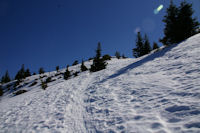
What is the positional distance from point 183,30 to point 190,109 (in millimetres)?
17332

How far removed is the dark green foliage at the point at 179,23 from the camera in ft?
46.4

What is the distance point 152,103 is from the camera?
11.8 ft

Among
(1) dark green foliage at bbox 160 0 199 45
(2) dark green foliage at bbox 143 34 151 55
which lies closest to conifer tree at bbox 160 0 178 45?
(1) dark green foliage at bbox 160 0 199 45

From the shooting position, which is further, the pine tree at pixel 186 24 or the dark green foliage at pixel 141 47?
the dark green foliage at pixel 141 47

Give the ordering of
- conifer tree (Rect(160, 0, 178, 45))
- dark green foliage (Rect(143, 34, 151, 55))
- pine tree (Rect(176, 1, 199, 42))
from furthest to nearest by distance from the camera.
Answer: dark green foliage (Rect(143, 34, 151, 55)) < conifer tree (Rect(160, 0, 178, 45)) < pine tree (Rect(176, 1, 199, 42))

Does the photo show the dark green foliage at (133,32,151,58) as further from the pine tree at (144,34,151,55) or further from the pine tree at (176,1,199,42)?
the pine tree at (176,1,199,42)

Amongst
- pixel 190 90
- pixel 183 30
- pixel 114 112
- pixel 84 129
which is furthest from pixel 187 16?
pixel 84 129

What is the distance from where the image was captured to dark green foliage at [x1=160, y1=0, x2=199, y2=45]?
14.1 meters

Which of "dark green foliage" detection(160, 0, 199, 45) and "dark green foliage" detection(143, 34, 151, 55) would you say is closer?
"dark green foliage" detection(160, 0, 199, 45)

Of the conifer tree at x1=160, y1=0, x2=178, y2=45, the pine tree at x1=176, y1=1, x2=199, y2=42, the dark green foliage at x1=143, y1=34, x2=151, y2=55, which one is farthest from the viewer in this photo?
the dark green foliage at x1=143, y1=34, x2=151, y2=55

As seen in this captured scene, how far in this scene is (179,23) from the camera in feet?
47.3

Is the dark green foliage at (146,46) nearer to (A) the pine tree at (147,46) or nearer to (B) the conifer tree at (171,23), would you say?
(A) the pine tree at (147,46)

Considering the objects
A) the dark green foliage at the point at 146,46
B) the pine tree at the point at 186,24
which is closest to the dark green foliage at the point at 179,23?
the pine tree at the point at 186,24

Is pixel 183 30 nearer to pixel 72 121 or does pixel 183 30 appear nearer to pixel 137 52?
pixel 137 52
